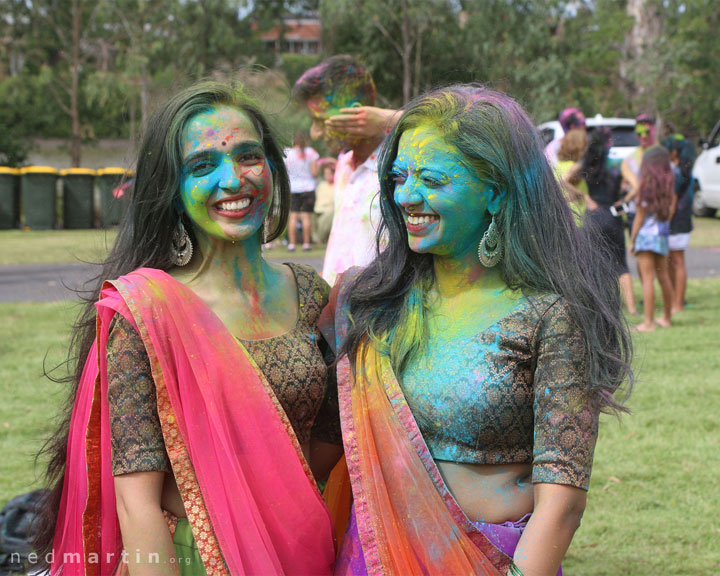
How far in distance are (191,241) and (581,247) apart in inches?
39.6

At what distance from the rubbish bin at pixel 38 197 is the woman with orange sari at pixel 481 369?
18.5 m

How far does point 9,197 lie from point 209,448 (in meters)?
19.0

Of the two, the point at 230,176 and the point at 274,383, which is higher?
the point at 230,176

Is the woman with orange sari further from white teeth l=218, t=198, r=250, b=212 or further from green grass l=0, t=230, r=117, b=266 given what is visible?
green grass l=0, t=230, r=117, b=266

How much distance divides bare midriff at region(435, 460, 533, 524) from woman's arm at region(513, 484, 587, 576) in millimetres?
105

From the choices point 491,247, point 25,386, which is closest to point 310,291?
point 491,247

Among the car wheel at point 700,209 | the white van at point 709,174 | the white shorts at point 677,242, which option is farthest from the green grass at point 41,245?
the car wheel at point 700,209

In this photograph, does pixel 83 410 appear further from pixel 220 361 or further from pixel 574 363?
pixel 574 363

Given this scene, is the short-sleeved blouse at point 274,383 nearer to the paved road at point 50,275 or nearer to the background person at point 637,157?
the background person at point 637,157

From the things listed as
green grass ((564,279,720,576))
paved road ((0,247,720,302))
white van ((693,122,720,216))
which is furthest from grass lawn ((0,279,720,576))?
white van ((693,122,720,216))

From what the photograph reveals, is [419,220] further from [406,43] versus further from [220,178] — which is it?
[406,43]

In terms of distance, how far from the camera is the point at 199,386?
2082 millimetres

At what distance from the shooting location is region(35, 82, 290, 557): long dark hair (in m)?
2.29

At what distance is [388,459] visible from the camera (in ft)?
6.86
